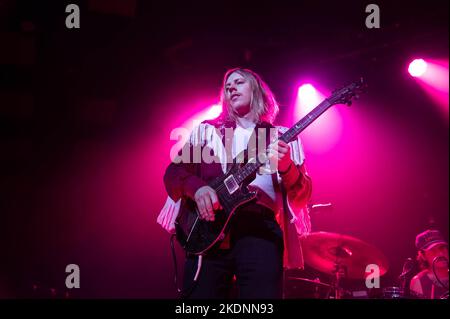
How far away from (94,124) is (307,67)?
286cm

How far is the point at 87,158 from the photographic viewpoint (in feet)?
21.1

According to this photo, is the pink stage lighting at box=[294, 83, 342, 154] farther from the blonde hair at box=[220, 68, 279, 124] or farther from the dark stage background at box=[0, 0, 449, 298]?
the blonde hair at box=[220, 68, 279, 124]

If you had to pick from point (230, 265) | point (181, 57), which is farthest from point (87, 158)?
point (230, 265)

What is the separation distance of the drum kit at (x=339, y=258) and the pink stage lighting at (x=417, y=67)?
9.49ft

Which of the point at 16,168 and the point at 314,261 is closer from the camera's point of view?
the point at 314,261

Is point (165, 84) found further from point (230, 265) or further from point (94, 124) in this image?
point (230, 265)

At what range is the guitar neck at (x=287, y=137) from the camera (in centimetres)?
277

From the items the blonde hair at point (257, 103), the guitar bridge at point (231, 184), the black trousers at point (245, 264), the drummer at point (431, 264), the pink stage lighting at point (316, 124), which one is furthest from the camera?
the pink stage lighting at point (316, 124)

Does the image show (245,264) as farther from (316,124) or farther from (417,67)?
(417,67)

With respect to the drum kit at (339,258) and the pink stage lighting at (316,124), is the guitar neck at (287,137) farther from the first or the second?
the pink stage lighting at (316,124)

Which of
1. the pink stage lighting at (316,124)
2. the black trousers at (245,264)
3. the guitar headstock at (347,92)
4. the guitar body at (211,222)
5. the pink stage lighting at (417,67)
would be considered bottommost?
the black trousers at (245,264)

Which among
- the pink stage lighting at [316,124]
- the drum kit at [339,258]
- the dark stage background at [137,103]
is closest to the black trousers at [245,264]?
the drum kit at [339,258]

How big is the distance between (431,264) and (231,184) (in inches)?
→ 148

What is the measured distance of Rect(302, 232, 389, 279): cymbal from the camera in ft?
16.0
